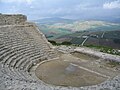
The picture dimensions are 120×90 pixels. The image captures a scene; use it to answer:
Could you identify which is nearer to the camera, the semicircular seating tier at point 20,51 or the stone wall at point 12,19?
the semicircular seating tier at point 20,51

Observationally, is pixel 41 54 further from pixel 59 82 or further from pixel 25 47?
pixel 59 82

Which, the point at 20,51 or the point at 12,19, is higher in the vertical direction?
the point at 12,19

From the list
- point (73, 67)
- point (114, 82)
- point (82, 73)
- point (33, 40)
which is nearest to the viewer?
point (114, 82)

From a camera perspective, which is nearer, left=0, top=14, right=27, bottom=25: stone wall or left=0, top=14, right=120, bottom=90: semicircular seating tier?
left=0, top=14, right=120, bottom=90: semicircular seating tier

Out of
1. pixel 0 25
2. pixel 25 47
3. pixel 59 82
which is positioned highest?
pixel 0 25

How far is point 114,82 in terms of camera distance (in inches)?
441

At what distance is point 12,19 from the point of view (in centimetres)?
2738

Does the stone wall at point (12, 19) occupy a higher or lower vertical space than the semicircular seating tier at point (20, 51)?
higher

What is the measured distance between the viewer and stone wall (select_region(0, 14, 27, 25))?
26.3m

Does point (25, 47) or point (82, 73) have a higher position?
point (25, 47)

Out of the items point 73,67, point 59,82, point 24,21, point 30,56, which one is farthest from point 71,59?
point 24,21

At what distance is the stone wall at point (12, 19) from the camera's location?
86.2ft

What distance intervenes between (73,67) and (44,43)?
6690 millimetres

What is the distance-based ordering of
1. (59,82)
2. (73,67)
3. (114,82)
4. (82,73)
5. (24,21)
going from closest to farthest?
(114,82), (59,82), (82,73), (73,67), (24,21)
